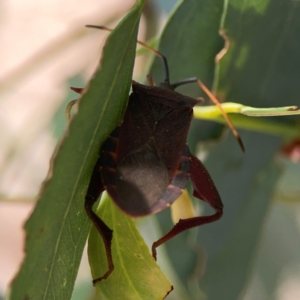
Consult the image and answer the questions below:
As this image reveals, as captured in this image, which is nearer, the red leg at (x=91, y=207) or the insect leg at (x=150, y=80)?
the red leg at (x=91, y=207)

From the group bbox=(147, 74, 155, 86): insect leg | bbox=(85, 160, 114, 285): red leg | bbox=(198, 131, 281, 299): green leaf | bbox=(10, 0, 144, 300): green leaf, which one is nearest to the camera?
bbox=(10, 0, 144, 300): green leaf

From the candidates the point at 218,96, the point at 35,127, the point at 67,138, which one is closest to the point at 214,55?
the point at 218,96

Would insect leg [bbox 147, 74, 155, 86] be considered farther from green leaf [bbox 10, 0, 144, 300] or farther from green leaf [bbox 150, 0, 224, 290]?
green leaf [bbox 10, 0, 144, 300]

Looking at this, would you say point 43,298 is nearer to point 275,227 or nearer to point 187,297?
point 187,297

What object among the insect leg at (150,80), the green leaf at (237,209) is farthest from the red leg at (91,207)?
the green leaf at (237,209)

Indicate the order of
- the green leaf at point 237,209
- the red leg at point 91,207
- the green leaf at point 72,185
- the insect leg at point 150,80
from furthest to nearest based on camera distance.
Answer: the green leaf at point 237,209
the insect leg at point 150,80
the red leg at point 91,207
the green leaf at point 72,185

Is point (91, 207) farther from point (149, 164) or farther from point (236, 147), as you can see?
point (236, 147)

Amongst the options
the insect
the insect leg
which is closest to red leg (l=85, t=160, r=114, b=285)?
the insect

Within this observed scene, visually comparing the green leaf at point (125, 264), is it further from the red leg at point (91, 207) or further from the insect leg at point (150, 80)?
the insect leg at point (150, 80)
